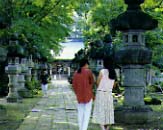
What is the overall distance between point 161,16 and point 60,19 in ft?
20.9

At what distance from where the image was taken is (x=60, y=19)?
28.7 meters

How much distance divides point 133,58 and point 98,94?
218 centimetres

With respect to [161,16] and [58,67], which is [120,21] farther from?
[58,67]

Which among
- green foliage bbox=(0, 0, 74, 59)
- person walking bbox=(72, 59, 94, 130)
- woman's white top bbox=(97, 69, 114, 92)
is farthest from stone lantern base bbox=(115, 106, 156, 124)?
green foliage bbox=(0, 0, 74, 59)

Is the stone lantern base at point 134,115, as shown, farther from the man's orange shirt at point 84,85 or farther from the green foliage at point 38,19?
the green foliage at point 38,19

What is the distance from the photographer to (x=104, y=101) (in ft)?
39.7

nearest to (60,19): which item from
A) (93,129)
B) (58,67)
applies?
(93,129)

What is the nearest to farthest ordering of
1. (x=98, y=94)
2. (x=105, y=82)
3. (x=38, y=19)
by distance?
(x=105, y=82), (x=98, y=94), (x=38, y=19)

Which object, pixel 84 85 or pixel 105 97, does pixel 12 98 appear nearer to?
pixel 105 97

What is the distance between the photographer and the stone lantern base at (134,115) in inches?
544

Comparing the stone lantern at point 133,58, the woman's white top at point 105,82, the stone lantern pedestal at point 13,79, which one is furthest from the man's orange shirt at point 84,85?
the stone lantern pedestal at point 13,79

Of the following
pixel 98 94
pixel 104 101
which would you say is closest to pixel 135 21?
pixel 98 94

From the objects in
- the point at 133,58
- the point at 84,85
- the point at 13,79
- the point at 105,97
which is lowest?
the point at 105,97

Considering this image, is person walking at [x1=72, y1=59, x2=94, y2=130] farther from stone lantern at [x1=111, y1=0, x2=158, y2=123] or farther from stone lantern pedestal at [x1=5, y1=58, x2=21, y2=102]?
stone lantern pedestal at [x1=5, y1=58, x2=21, y2=102]
